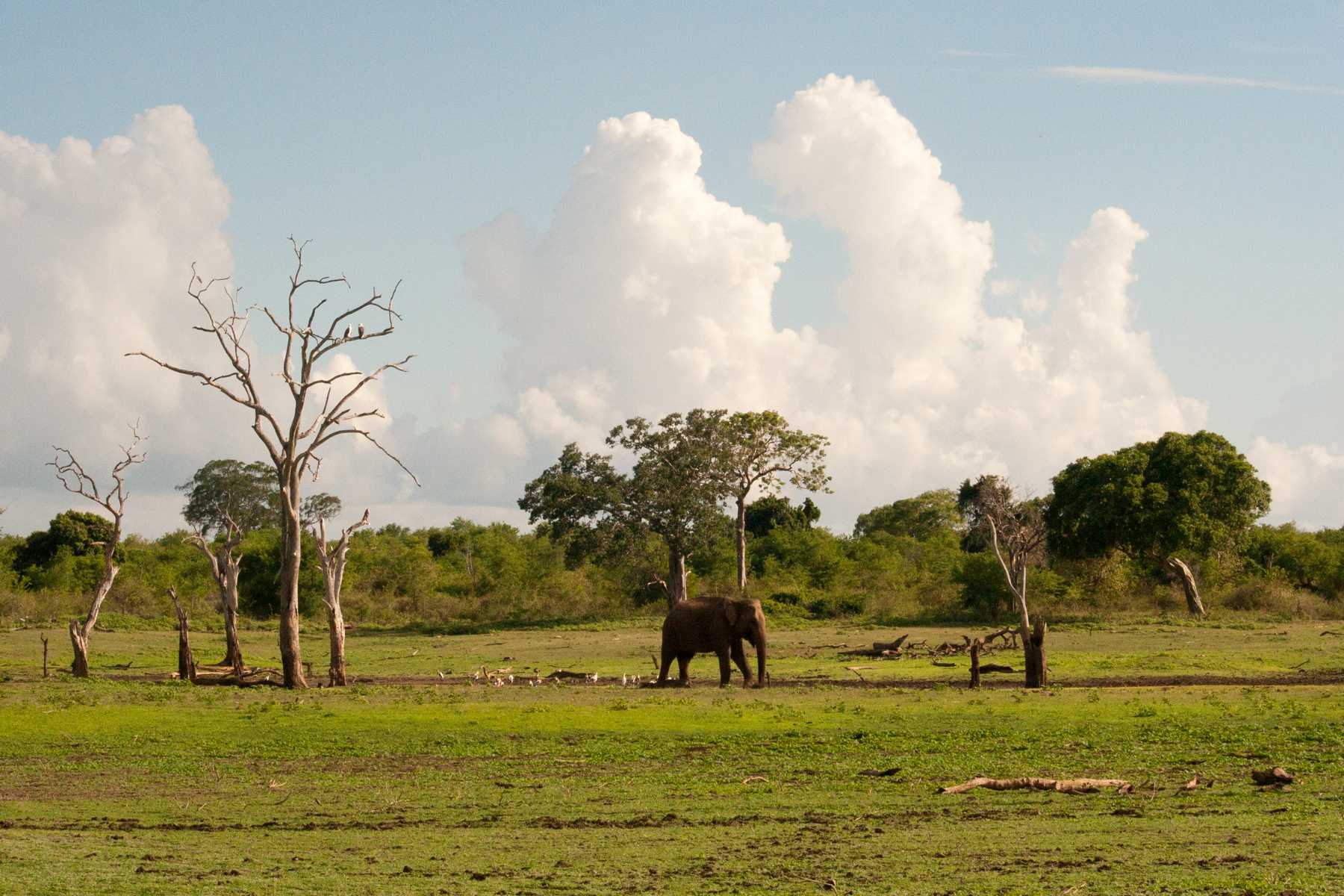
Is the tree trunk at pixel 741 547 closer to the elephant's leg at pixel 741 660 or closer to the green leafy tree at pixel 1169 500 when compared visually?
the green leafy tree at pixel 1169 500

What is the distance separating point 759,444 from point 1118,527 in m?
17.4

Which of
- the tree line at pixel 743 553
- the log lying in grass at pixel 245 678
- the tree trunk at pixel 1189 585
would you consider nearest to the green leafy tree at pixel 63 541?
the tree line at pixel 743 553

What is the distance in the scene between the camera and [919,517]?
380ft

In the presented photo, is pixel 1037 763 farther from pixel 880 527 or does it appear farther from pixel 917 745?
pixel 880 527

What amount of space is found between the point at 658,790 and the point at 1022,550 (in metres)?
27.5

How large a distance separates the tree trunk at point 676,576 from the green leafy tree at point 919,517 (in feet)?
156

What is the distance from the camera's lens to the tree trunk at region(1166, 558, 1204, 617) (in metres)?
61.9

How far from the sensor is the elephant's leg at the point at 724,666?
3281 centimetres

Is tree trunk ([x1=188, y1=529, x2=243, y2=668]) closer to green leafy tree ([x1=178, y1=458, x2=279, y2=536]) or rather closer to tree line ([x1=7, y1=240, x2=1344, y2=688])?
tree line ([x1=7, y1=240, x2=1344, y2=688])

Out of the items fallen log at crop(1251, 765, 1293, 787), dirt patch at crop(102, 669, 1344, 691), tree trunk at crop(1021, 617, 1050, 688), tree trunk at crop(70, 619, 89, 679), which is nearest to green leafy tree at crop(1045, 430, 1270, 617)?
dirt patch at crop(102, 669, 1344, 691)

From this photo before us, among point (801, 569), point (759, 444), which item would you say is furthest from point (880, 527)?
point (759, 444)

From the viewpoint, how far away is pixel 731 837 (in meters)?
13.8

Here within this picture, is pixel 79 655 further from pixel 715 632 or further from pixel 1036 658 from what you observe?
pixel 1036 658

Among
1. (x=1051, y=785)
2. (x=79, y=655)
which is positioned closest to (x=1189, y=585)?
(x=79, y=655)
